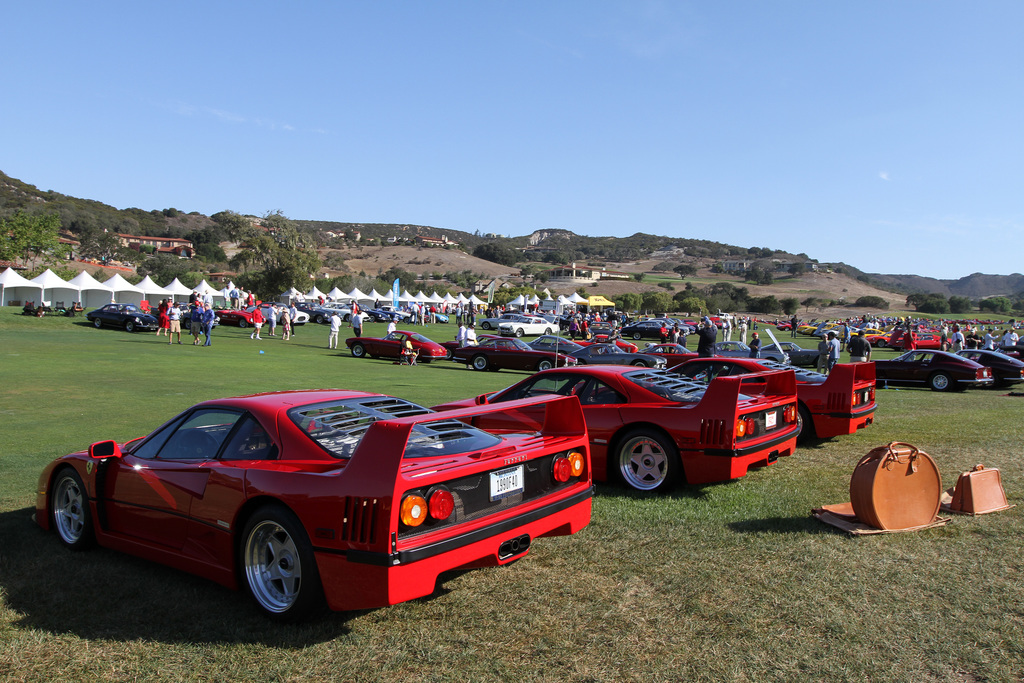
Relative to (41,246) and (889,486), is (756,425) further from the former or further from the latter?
(41,246)

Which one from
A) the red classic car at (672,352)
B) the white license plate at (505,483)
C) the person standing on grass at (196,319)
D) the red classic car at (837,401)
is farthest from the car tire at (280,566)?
the person standing on grass at (196,319)

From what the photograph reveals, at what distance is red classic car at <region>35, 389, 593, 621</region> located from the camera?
348 centimetres

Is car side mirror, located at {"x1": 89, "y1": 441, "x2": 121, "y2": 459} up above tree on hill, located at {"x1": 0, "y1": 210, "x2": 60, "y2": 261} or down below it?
below

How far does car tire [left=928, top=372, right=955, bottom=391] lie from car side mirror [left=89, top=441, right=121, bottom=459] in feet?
65.2

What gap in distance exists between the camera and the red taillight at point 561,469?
177 inches

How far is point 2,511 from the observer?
18.6ft

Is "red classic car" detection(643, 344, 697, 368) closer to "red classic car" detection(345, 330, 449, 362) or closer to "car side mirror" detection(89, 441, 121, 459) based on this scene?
"red classic car" detection(345, 330, 449, 362)

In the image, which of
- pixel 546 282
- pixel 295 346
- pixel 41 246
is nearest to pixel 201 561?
pixel 295 346

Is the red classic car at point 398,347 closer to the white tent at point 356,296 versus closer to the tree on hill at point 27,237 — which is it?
the white tent at point 356,296

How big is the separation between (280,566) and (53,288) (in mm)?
51786

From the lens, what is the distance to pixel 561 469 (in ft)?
14.9

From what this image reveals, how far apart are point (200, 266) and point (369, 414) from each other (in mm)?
126131

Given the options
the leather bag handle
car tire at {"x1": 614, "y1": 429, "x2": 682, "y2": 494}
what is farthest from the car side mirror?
the leather bag handle

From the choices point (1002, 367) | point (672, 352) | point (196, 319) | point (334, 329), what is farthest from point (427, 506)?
point (196, 319)
